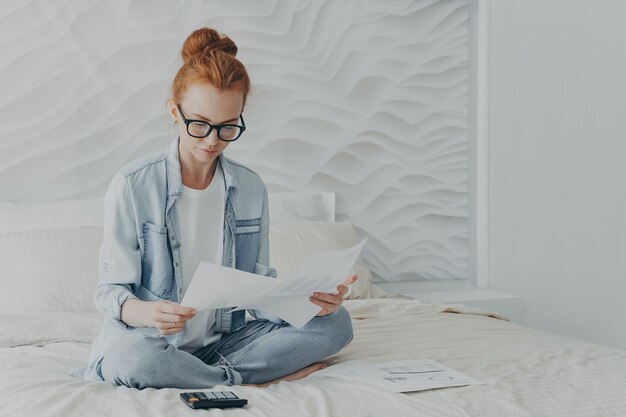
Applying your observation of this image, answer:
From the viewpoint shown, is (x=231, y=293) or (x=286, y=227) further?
(x=286, y=227)

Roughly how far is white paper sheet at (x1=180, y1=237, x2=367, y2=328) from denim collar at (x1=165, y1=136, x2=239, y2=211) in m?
0.35

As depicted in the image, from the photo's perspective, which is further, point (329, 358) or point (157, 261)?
point (329, 358)

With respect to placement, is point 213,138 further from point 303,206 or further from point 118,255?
point 303,206

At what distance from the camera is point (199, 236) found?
1902mm

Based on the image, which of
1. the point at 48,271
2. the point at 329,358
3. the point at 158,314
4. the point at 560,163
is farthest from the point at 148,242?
the point at 560,163

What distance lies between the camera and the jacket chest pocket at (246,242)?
1.96 m

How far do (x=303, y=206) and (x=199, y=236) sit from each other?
146cm

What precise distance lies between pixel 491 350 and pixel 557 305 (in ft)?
6.00

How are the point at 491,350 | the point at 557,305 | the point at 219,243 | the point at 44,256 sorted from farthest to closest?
the point at 557,305 → the point at 44,256 → the point at 491,350 → the point at 219,243

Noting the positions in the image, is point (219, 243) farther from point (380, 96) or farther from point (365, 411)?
point (380, 96)

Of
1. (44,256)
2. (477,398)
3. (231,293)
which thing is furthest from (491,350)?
(44,256)

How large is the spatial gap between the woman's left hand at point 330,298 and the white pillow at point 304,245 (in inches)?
41.8

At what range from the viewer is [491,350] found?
6.89ft

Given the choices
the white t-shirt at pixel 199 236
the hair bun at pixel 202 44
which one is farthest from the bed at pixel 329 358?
the hair bun at pixel 202 44
